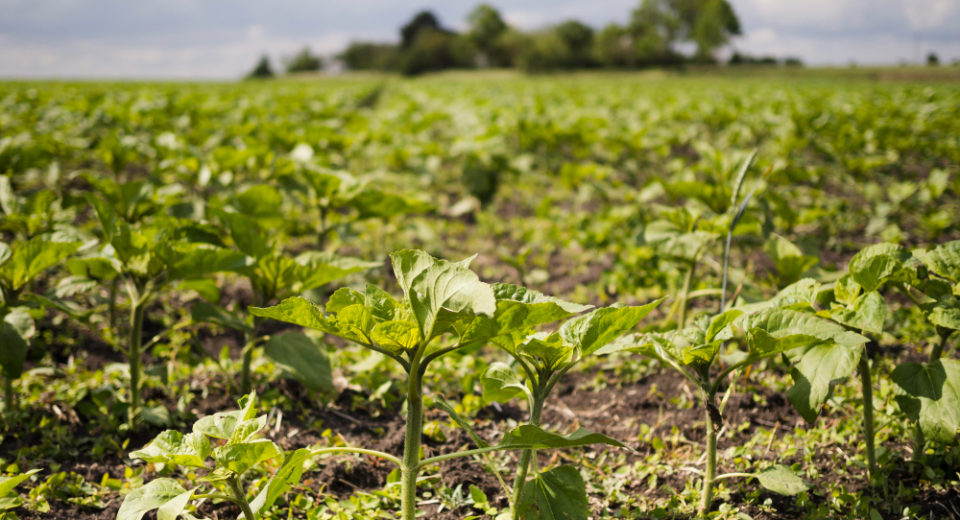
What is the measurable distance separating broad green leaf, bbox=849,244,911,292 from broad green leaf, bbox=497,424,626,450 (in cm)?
97

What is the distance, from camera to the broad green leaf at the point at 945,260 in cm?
177

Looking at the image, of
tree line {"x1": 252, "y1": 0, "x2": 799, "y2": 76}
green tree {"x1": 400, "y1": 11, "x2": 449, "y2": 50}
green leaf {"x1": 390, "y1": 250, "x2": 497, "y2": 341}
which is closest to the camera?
green leaf {"x1": 390, "y1": 250, "x2": 497, "y2": 341}

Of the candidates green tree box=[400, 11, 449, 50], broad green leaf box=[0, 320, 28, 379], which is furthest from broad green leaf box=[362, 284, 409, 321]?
green tree box=[400, 11, 449, 50]

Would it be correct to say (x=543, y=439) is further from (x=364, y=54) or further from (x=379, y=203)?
(x=364, y=54)

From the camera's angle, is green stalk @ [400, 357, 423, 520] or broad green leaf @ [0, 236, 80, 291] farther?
broad green leaf @ [0, 236, 80, 291]

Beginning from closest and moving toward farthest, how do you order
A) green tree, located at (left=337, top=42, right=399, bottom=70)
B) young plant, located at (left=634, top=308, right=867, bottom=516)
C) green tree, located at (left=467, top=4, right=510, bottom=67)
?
young plant, located at (left=634, top=308, right=867, bottom=516)
green tree, located at (left=467, top=4, right=510, bottom=67)
green tree, located at (left=337, top=42, right=399, bottom=70)

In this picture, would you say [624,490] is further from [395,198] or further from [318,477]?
[395,198]

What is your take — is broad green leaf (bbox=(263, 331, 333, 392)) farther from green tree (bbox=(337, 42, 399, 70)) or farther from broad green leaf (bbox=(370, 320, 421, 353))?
green tree (bbox=(337, 42, 399, 70))

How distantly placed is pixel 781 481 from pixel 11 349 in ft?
8.29

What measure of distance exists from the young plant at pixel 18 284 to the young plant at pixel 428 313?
1.22 metres

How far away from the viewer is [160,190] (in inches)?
122

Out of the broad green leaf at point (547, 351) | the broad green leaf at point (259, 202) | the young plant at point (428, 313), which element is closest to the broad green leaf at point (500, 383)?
the broad green leaf at point (547, 351)

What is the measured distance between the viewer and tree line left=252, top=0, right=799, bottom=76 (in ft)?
188

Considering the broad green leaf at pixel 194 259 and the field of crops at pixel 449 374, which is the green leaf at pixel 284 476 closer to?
the field of crops at pixel 449 374
